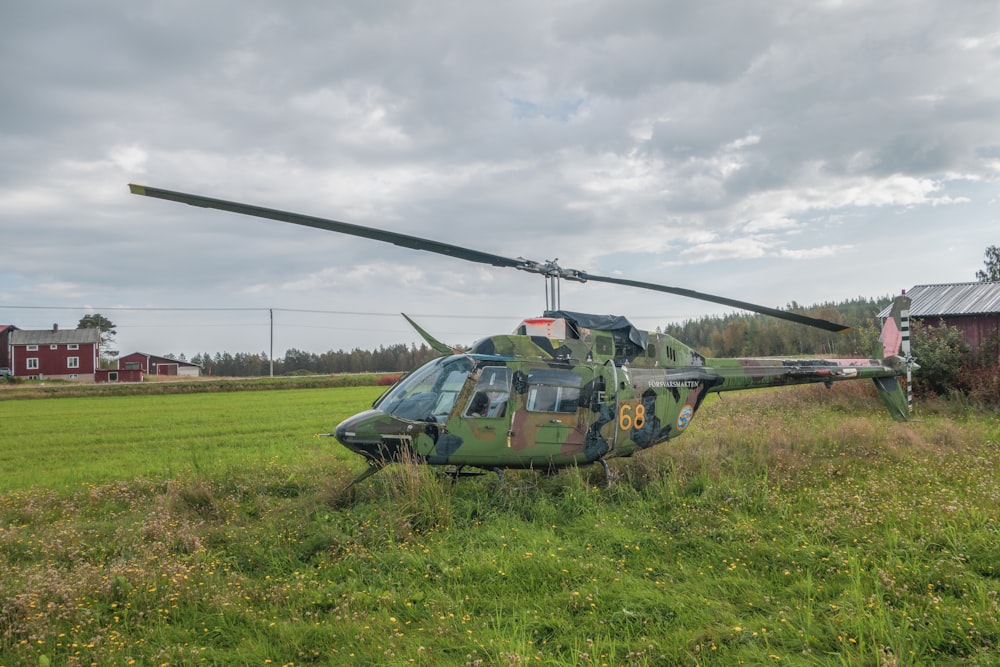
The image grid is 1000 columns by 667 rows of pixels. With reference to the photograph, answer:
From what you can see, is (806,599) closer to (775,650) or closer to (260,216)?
(775,650)


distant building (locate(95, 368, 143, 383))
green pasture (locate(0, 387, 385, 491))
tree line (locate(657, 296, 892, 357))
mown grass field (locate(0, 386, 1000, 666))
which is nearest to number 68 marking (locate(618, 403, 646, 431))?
mown grass field (locate(0, 386, 1000, 666))

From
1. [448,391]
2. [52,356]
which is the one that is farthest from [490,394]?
[52,356]

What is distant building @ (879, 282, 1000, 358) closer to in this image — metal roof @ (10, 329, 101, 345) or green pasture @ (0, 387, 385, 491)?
green pasture @ (0, 387, 385, 491)

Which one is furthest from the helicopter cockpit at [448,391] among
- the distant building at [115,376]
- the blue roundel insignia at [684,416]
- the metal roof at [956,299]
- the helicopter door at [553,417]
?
the distant building at [115,376]

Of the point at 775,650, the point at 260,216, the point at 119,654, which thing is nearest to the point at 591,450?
the point at 775,650

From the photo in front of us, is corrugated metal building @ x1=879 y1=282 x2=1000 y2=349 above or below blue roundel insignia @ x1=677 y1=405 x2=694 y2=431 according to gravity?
above

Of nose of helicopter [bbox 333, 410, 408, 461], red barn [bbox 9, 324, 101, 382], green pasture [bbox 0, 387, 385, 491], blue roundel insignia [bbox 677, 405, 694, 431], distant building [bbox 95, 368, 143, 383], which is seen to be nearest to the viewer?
nose of helicopter [bbox 333, 410, 408, 461]

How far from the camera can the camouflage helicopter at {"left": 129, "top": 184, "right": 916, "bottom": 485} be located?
8117 mm

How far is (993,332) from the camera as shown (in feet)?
64.7

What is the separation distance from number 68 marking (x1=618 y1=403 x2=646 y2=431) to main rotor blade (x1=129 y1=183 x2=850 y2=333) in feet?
6.41

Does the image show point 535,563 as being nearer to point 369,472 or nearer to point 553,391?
point 553,391

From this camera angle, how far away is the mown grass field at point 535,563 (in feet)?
15.2

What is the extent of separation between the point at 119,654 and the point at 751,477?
25.8ft

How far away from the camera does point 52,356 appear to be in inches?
2297
